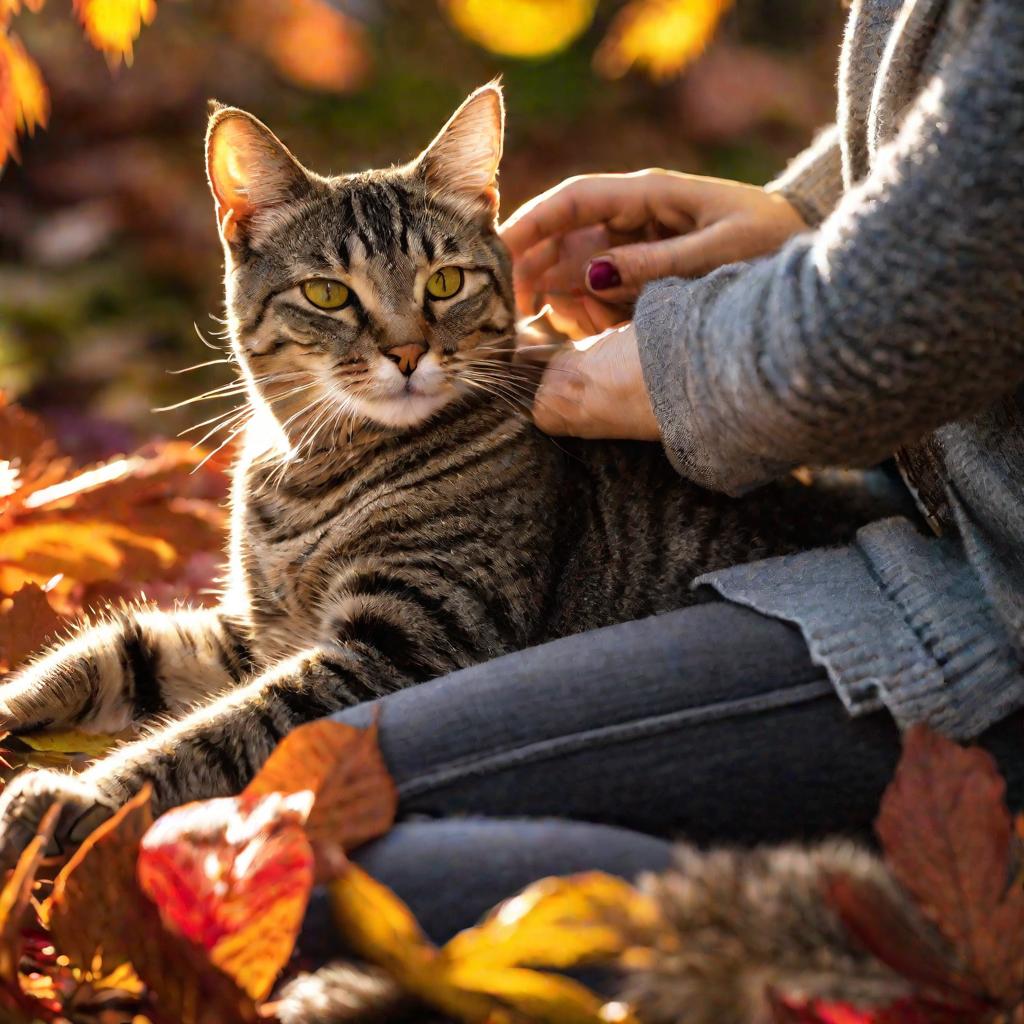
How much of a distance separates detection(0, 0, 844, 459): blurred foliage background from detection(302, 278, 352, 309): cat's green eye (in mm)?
1488

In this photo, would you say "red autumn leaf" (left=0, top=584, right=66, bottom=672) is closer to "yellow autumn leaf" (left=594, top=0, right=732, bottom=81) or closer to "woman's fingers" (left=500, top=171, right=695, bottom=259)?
"woman's fingers" (left=500, top=171, right=695, bottom=259)

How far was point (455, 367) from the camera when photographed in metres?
1.46

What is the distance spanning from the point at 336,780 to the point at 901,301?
0.58 meters

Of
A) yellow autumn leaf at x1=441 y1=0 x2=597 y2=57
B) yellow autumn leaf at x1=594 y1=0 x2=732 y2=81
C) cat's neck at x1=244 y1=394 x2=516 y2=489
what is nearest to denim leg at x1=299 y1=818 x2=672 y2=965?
cat's neck at x1=244 y1=394 x2=516 y2=489

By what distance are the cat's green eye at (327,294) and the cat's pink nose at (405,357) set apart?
0.38 feet

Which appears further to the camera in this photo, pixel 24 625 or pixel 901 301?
pixel 24 625

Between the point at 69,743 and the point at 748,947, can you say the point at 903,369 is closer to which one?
the point at 748,947

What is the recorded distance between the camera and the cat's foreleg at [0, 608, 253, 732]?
133 centimetres

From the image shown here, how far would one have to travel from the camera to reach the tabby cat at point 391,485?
1354mm

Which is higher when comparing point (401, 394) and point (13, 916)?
point (401, 394)

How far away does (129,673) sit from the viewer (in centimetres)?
142

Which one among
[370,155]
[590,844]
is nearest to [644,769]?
[590,844]

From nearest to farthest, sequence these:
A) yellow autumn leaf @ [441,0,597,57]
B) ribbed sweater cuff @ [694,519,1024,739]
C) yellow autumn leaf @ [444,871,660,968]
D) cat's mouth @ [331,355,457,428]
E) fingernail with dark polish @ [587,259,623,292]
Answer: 1. yellow autumn leaf @ [444,871,660,968]
2. ribbed sweater cuff @ [694,519,1024,739]
3. cat's mouth @ [331,355,457,428]
4. fingernail with dark polish @ [587,259,623,292]
5. yellow autumn leaf @ [441,0,597,57]

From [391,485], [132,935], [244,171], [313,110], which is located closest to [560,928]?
[132,935]
